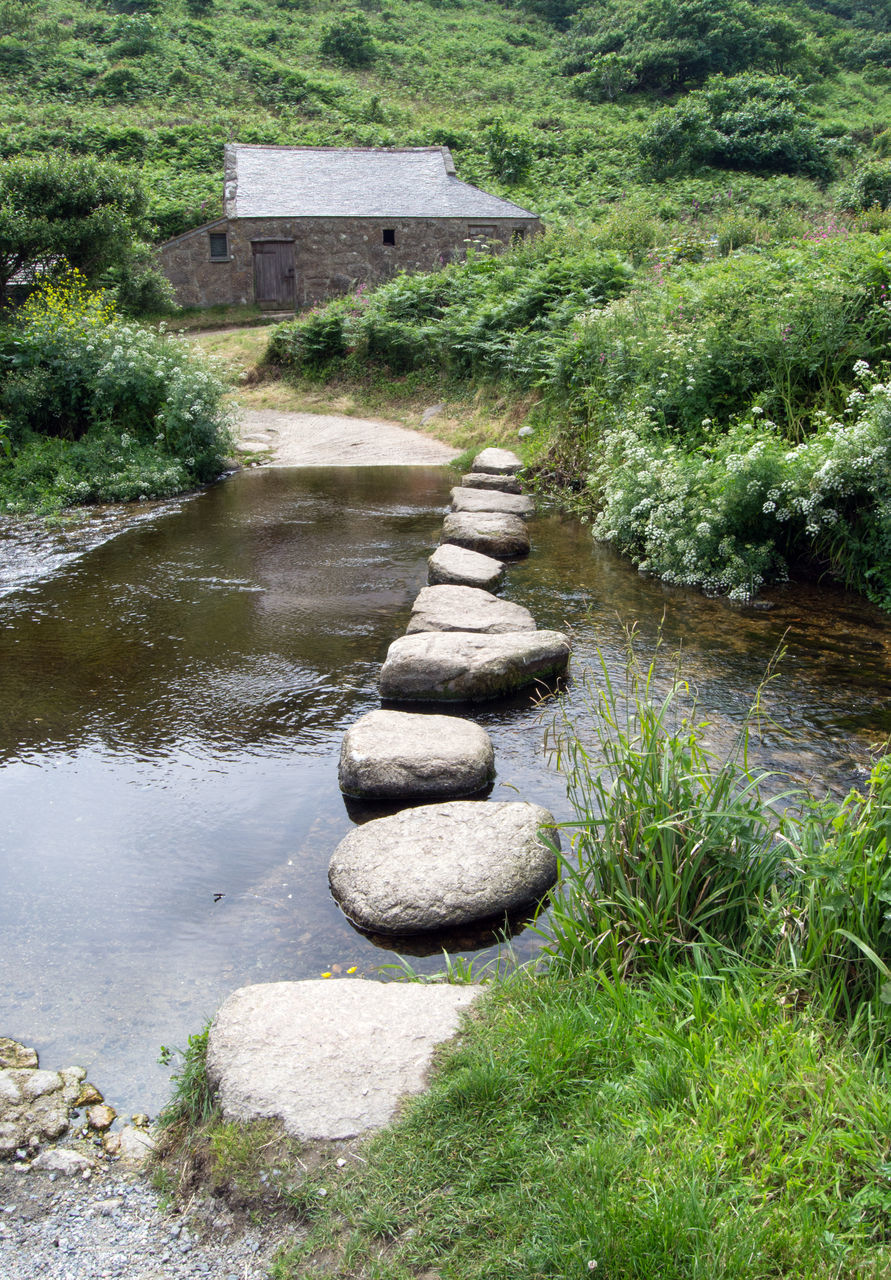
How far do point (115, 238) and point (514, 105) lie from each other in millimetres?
31133

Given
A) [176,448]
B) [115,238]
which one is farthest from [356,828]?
[115,238]

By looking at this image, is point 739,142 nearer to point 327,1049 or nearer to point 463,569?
point 463,569

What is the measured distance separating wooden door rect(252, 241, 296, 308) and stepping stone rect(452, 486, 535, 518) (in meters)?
17.4

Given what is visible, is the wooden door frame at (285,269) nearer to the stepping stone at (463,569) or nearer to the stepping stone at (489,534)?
the stepping stone at (489,534)

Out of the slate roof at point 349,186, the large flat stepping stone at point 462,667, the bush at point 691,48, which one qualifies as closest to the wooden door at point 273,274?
the slate roof at point 349,186

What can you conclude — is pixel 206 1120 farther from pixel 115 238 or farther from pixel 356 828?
pixel 115 238

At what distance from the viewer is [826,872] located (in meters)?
2.61

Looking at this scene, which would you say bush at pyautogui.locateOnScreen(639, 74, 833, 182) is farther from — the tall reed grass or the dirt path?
the tall reed grass

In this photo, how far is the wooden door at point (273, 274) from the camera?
2458cm

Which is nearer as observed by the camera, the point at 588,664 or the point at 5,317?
the point at 588,664

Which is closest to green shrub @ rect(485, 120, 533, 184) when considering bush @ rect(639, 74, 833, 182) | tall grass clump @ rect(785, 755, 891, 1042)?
bush @ rect(639, 74, 833, 182)

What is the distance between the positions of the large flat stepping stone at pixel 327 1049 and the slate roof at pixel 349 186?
990 inches

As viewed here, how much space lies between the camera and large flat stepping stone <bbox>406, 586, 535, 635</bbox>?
6117 millimetres

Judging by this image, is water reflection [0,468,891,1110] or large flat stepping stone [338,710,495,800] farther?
large flat stepping stone [338,710,495,800]
